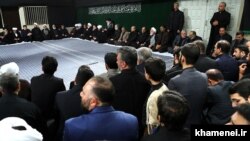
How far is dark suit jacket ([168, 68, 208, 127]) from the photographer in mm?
2059

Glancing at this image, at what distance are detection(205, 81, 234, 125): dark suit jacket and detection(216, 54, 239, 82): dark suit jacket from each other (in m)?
1.08

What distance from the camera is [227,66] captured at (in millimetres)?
3215

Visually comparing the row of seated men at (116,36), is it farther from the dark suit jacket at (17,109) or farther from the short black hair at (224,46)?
the dark suit jacket at (17,109)

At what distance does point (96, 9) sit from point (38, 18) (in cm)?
369

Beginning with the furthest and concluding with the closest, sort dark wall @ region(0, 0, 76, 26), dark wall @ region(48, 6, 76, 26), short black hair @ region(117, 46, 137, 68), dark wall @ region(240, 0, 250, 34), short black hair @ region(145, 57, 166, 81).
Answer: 1. dark wall @ region(48, 6, 76, 26)
2. dark wall @ region(0, 0, 76, 26)
3. dark wall @ region(240, 0, 250, 34)
4. short black hair @ region(117, 46, 137, 68)
5. short black hair @ region(145, 57, 166, 81)

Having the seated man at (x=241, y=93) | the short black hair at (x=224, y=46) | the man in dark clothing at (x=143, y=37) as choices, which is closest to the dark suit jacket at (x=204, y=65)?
the short black hair at (x=224, y=46)

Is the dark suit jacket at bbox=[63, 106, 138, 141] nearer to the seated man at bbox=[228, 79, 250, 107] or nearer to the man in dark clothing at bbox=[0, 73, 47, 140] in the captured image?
the man in dark clothing at bbox=[0, 73, 47, 140]

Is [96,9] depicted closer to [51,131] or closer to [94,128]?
[51,131]

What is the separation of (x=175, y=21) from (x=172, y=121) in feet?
25.2

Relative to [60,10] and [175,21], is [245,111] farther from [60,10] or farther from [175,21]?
[60,10]

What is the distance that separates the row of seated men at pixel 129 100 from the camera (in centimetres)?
130

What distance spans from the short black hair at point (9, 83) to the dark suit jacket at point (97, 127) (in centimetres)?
81

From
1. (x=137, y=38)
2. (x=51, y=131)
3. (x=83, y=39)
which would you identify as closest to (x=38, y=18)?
(x=83, y=39)

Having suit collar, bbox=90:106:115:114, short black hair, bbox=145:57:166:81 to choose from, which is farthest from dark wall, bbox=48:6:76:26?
suit collar, bbox=90:106:115:114
